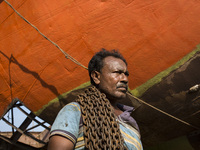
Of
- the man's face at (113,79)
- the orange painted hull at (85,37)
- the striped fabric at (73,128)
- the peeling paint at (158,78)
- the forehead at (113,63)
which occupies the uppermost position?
the orange painted hull at (85,37)

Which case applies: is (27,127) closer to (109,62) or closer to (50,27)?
(50,27)

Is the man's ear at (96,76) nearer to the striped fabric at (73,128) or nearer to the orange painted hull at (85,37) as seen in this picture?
the striped fabric at (73,128)

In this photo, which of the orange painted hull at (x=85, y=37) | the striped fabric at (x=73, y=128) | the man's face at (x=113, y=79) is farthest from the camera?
the orange painted hull at (x=85, y=37)

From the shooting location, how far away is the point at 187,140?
12.8ft

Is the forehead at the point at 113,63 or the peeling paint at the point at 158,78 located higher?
the peeling paint at the point at 158,78

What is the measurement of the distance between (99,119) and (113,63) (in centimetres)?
64

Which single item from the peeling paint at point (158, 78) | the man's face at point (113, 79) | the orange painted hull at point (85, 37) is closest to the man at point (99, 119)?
the man's face at point (113, 79)

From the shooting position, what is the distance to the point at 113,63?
Answer: 2.13 m

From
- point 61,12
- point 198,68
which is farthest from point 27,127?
point 198,68

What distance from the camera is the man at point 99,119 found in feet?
4.92

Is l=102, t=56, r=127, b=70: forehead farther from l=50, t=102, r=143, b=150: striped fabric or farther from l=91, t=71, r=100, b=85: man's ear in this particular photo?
l=50, t=102, r=143, b=150: striped fabric

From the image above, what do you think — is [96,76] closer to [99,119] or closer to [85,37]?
[99,119]

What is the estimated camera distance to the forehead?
212 cm

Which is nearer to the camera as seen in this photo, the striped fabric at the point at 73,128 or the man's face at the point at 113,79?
the striped fabric at the point at 73,128
